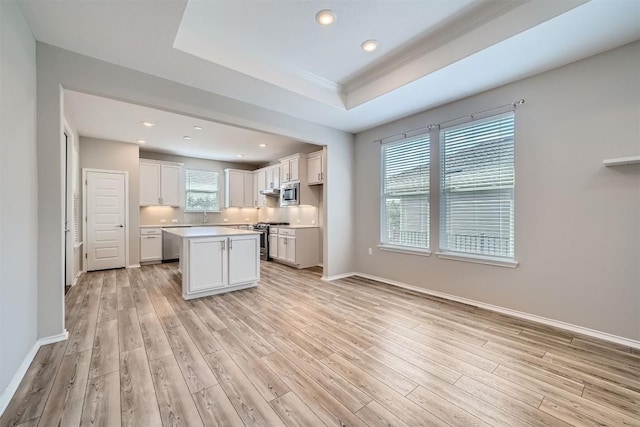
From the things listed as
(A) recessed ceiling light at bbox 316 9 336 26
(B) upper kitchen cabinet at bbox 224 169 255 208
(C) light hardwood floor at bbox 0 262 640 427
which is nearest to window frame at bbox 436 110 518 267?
(C) light hardwood floor at bbox 0 262 640 427

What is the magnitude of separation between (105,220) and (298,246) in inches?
159

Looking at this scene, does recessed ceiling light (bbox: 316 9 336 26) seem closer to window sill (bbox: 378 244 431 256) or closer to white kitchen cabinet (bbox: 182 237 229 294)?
white kitchen cabinet (bbox: 182 237 229 294)

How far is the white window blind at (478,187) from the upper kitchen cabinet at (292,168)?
3171 mm

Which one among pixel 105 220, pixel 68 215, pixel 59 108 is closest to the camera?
pixel 59 108

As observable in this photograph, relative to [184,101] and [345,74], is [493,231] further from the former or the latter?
[184,101]

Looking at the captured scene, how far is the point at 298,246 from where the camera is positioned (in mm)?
5879

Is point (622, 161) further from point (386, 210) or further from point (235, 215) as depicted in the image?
point (235, 215)

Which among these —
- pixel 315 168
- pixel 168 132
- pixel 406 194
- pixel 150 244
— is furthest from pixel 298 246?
pixel 150 244

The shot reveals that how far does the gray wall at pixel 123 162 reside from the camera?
5.39 metres

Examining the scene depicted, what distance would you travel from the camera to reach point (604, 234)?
253 centimetres

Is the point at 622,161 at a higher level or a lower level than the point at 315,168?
lower

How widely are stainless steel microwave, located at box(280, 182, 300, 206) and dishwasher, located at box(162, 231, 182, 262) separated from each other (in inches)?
111

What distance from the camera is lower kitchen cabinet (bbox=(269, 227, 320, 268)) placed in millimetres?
5883

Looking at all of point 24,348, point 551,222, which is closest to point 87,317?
point 24,348
